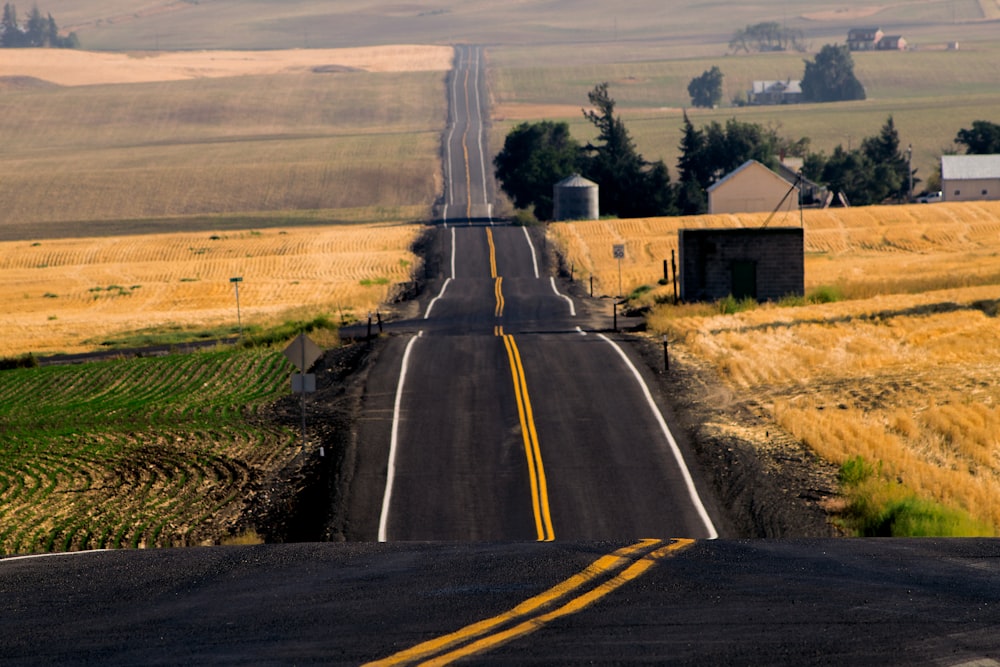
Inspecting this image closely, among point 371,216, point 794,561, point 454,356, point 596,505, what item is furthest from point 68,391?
point 371,216

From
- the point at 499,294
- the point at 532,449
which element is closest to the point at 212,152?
the point at 499,294

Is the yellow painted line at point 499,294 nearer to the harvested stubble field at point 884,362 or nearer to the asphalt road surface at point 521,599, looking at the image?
the harvested stubble field at point 884,362

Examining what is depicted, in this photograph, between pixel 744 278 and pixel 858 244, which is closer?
pixel 744 278

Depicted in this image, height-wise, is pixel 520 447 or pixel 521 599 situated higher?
pixel 521 599

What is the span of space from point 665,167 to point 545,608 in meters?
97.5

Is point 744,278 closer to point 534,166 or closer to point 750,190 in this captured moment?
point 750,190

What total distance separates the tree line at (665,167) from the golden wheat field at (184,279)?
50.0ft

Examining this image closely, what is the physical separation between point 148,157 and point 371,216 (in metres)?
44.8

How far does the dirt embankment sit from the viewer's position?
22.1 m

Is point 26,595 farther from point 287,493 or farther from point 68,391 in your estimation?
point 68,391

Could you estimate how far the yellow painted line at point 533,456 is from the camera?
2205 cm

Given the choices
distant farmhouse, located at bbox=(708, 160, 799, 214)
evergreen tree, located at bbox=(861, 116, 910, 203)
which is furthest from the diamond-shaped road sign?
evergreen tree, located at bbox=(861, 116, 910, 203)

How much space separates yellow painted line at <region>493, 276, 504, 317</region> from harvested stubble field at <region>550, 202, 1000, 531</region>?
5.79 metres

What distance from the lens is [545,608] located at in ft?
39.0
